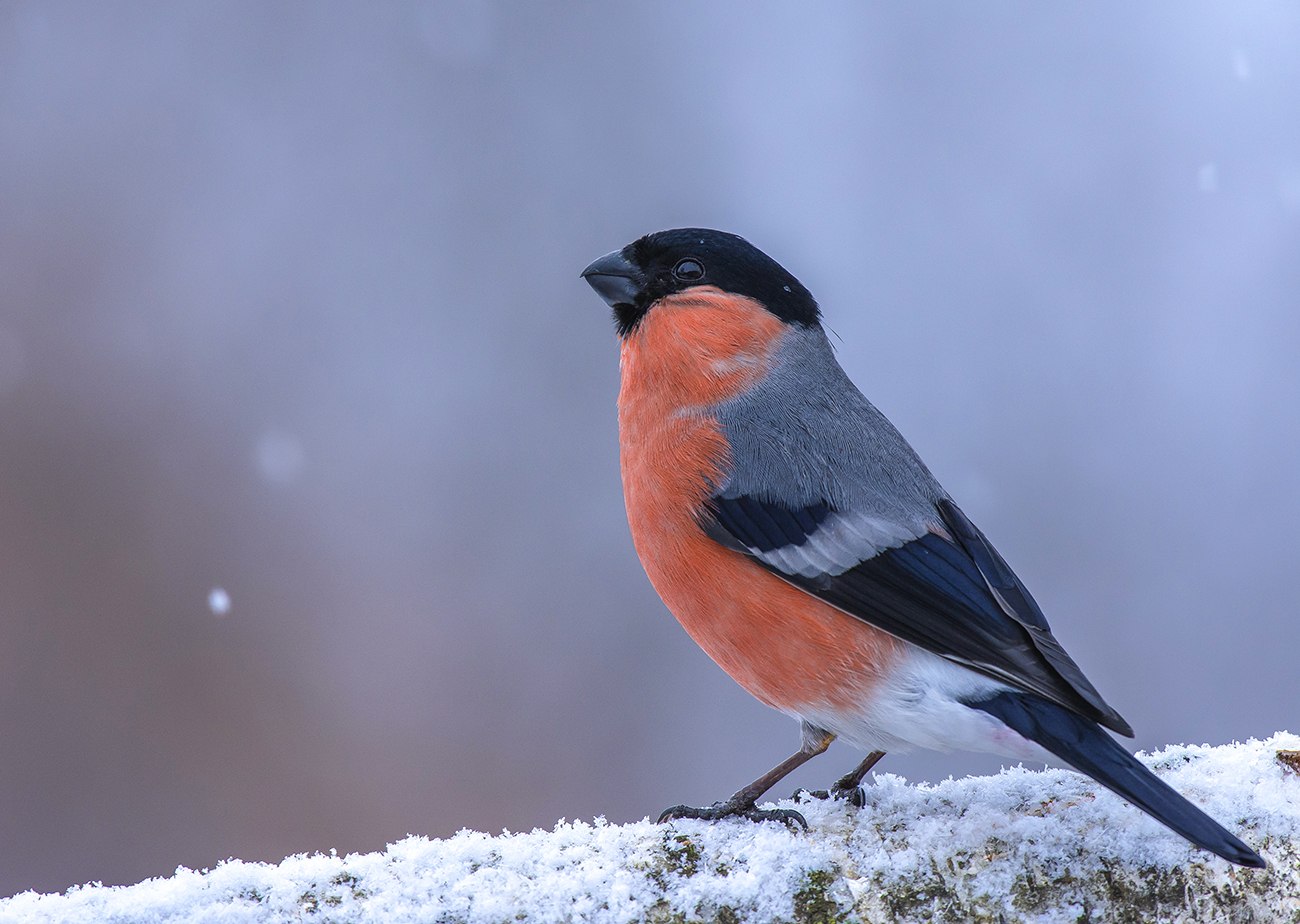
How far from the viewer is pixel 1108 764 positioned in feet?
6.47

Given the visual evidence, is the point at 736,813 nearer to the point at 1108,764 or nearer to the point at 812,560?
the point at 812,560

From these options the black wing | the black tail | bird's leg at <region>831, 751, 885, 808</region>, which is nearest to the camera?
the black tail

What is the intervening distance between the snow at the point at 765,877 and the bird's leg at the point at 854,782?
32cm

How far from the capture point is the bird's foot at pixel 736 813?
7.59 ft

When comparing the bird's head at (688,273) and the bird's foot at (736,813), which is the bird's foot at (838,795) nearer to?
the bird's foot at (736,813)

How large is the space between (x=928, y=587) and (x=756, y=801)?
65cm

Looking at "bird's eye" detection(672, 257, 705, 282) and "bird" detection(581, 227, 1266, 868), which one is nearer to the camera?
"bird" detection(581, 227, 1266, 868)

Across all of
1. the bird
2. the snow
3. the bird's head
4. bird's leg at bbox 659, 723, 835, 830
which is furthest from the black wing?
the bird's head

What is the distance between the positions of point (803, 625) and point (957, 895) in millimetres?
687

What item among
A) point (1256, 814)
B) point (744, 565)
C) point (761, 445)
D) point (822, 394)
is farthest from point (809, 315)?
point (1256, 814)

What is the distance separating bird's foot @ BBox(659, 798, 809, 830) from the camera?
2.31 m

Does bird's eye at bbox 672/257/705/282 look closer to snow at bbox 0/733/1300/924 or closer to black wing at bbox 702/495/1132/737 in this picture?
black wing at bbox 702/495/1132/737

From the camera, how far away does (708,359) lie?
2945 millimetres

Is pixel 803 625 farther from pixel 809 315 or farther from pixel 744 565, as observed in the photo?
pixel 809 315
